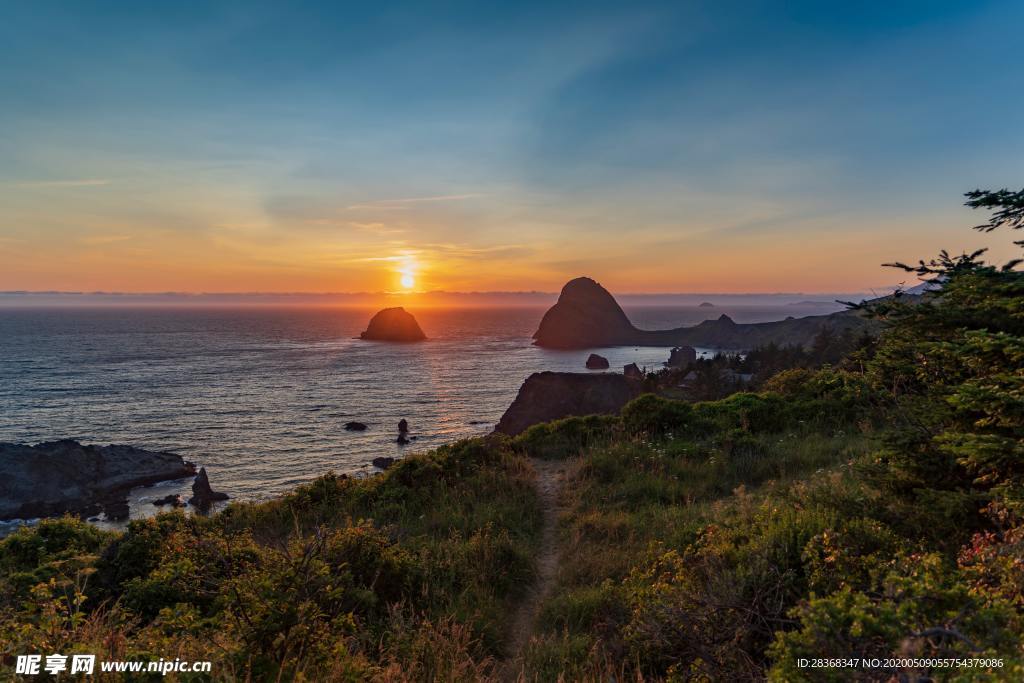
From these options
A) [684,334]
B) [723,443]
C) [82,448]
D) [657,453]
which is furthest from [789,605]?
[684,334]

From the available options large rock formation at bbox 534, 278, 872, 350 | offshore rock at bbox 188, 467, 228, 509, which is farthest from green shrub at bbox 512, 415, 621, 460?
large rock formation at bbox 534, 278, 872, 350

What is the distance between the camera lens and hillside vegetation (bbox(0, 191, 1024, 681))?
3383 mm

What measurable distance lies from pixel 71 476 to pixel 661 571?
4151 centimetres

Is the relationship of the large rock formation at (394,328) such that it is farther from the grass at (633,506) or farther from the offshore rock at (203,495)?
the grass at (633,506)

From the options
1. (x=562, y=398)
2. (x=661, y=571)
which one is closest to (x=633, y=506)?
(x=661, y=571)

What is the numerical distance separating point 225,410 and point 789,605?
6247cm

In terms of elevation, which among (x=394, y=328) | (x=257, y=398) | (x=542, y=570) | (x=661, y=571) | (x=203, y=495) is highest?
(x=394, y=328)

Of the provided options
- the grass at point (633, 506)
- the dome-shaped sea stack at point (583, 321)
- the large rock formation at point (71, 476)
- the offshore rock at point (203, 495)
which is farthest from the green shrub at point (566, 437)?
the dome-shaped sea stack at point (583, 321)

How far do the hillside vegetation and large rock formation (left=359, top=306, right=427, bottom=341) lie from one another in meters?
137

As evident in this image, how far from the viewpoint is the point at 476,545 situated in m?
7.76

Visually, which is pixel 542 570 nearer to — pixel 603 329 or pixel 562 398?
pixel 562 398

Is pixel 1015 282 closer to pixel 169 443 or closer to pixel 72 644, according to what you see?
pixel 72 644

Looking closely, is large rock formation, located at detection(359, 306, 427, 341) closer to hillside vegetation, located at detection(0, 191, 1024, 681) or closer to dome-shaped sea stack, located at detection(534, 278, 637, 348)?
dome-shaped sea stack, located at detection(534, 278, 637, 348)

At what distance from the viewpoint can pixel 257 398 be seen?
60.6 metres
